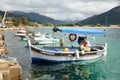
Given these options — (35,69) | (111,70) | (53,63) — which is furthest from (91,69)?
(35,69)

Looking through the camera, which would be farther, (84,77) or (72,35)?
(72,35)

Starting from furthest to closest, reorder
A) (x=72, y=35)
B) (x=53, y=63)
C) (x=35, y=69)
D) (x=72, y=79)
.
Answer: (x=72, y=35)
(x=53, y=63)
(x=35, y=69)
(x=72, y=79)

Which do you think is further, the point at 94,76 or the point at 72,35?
the point at 72,35

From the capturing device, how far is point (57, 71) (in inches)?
1102

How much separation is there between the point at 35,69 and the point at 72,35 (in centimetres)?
973

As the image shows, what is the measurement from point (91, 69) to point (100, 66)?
238 cm

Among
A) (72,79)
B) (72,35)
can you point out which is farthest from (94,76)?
(72,35)

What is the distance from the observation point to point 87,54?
33.1m

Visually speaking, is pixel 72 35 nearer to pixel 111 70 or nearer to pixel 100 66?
pixel 100 66

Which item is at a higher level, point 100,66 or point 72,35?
point 72,35

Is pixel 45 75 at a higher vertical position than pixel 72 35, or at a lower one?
lower

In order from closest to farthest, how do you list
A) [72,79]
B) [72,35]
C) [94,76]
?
[72,79] < [94,76] < [72,35]

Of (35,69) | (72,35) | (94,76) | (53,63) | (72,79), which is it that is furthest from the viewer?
(72,35)

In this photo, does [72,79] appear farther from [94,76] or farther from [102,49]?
[102,49]
